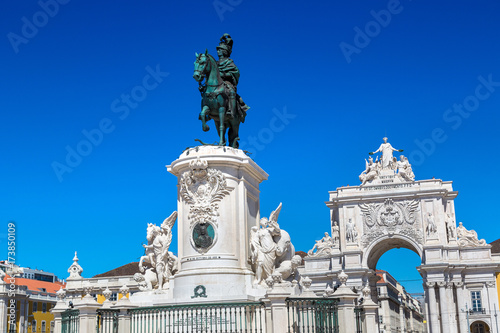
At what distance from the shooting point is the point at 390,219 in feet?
191

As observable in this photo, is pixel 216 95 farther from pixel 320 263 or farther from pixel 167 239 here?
pixel 320 263

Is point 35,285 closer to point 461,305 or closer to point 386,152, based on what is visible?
point 386,152

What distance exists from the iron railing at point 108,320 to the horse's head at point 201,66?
5769 millimetres

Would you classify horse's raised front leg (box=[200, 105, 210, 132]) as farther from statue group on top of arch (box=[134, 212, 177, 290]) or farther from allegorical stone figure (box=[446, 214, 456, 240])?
allegorical stone figure (box=[446, 214, 456, 240])

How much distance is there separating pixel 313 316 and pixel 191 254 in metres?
3.24

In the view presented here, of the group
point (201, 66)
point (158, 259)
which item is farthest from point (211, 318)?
point (201, 66)

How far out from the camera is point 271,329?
12.8m

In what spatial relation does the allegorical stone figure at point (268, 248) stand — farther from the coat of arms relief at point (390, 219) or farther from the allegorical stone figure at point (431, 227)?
the coat of arms relief at point (390, 219)

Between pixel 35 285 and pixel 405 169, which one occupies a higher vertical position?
pixel 405 169

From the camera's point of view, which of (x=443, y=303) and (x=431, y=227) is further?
(x=431, y=227)

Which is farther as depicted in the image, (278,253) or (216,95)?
(216,95)

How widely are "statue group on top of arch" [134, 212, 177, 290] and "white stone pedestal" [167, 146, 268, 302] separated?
15.9 inches

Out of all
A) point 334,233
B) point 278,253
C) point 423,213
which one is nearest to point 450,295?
point 423,213

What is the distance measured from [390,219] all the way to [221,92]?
1740 inches
